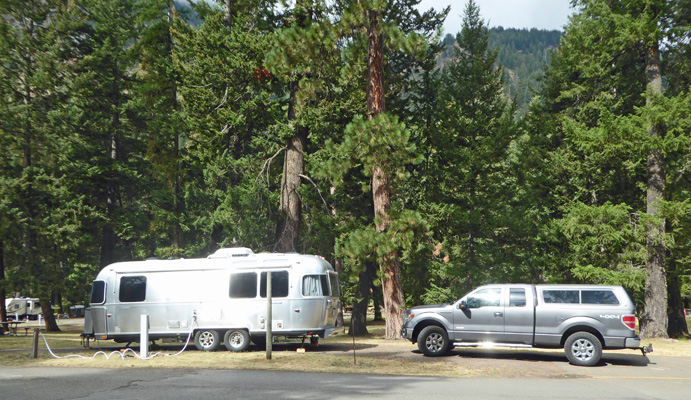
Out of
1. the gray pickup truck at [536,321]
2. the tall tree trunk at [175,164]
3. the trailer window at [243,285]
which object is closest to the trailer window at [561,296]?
the gray pickup truck at [536,321]

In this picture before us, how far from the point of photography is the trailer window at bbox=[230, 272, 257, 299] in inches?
635

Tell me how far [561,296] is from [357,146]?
805cm

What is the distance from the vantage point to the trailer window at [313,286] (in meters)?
15.9

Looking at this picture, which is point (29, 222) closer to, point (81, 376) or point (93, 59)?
point (93, 59)

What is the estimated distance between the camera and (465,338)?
14438 millimetres

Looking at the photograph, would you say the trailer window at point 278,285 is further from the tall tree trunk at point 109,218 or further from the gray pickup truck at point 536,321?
the tall tree trunk at point 109,218

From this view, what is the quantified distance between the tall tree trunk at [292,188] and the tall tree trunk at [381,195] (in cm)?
360

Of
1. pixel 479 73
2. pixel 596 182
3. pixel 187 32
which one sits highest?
pixel 187 32

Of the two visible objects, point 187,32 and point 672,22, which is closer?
point 672,22

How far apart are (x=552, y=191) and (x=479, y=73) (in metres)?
6.92

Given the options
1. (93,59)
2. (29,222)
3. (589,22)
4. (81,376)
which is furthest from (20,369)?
(589,22)

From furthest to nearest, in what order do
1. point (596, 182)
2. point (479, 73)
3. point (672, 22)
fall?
point (479, 73) < point (596, 182) < point (672, 22)

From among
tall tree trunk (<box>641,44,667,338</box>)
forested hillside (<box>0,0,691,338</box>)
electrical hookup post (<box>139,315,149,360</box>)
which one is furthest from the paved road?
tall tree trunk (<box>641,44,667,338</box>)

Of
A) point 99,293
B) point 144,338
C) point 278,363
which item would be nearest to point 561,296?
point 278,363
